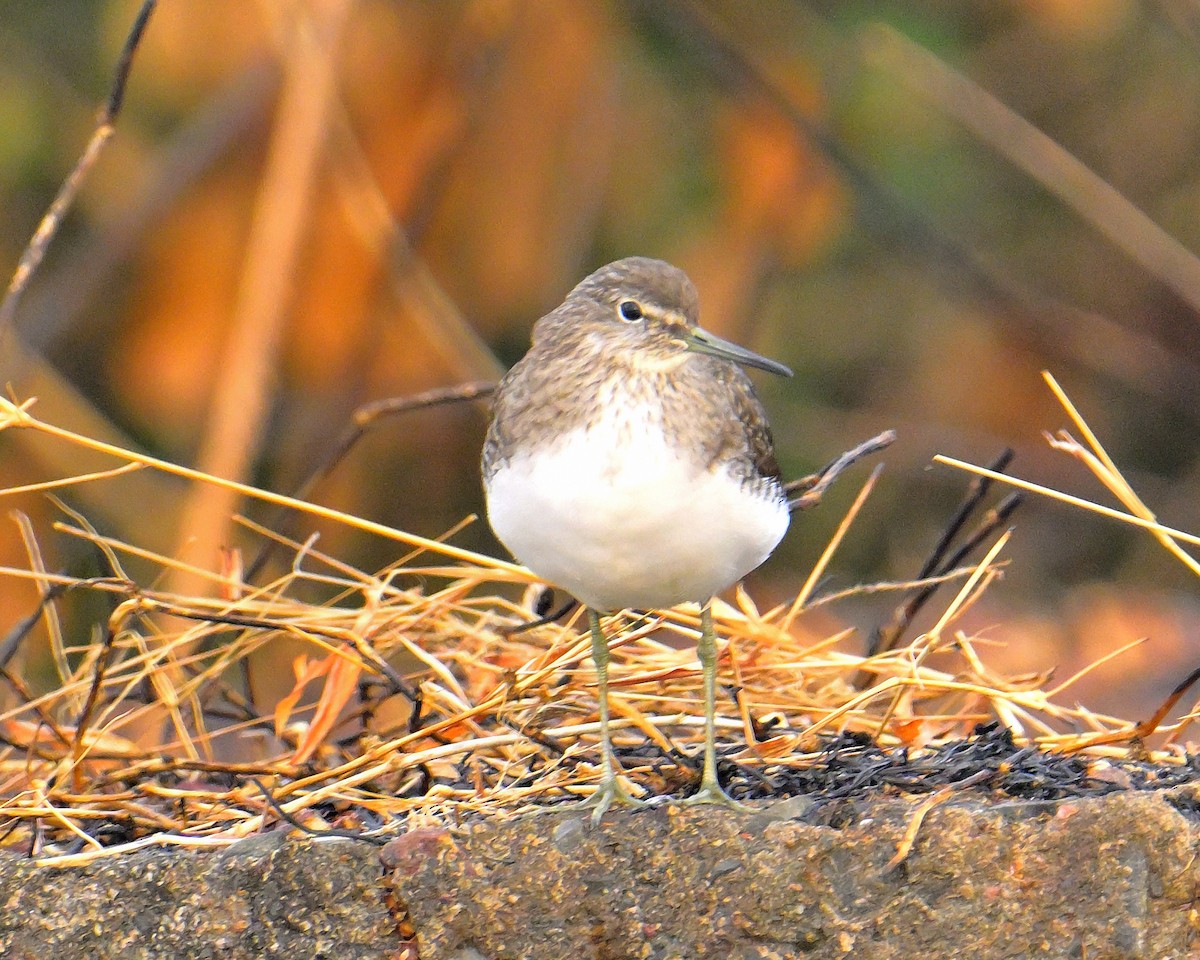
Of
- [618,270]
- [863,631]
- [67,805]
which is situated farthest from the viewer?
[863,631]

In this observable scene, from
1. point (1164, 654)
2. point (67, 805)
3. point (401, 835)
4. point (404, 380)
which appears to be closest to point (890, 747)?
point (401, 835)

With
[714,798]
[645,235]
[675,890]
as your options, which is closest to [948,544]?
[714,798]

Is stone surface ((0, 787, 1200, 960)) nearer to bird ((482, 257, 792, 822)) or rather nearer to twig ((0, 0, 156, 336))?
bird ((482, 257, 792, 822))

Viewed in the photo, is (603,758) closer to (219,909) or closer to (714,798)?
(714,798)

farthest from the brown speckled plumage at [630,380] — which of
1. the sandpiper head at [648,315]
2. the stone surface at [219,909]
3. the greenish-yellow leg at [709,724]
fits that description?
the stone surface at [219,909]

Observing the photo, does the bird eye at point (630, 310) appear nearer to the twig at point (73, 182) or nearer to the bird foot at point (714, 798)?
the bird foot at point (714, 798)

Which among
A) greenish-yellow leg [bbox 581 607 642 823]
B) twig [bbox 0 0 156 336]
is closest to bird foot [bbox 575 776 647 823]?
greenish-yellow leg [bbox 581 607 642 823]

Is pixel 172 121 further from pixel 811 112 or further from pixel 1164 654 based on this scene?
pixel 1164 654
